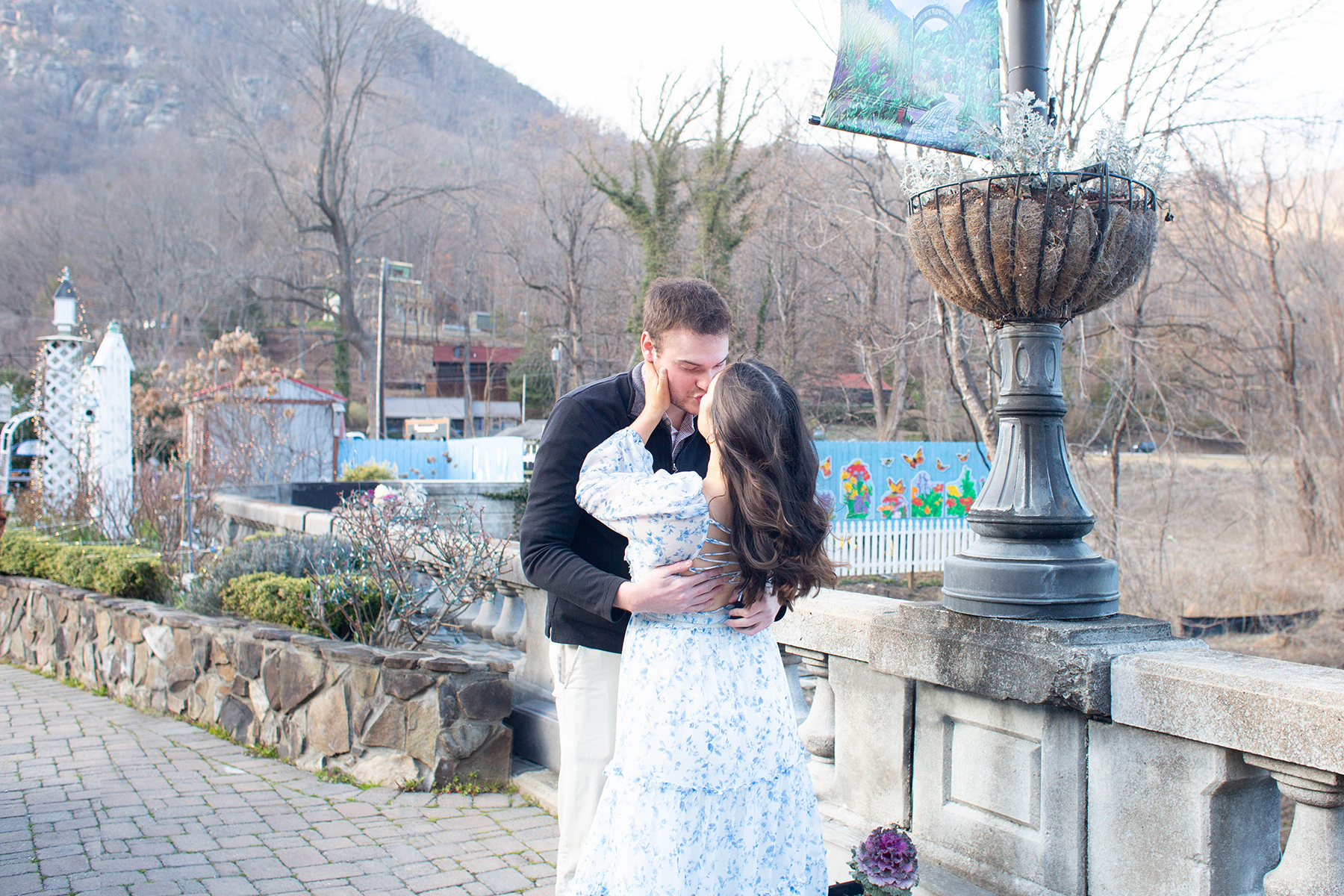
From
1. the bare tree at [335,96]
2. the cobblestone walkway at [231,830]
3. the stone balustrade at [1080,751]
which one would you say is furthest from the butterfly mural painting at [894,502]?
the bare tree at [335,96]

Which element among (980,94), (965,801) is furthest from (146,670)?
(980,94)

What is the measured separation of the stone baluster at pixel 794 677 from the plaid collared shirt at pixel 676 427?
1.11 metres

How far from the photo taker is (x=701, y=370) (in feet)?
7.55

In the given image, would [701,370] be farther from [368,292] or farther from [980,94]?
[368,292]

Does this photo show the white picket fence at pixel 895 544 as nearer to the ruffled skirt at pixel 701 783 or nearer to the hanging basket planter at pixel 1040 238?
the hanging basket planter at pixel 1040 238

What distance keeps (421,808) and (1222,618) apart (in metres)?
8.39

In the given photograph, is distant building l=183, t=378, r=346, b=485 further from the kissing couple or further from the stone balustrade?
the kissing couple

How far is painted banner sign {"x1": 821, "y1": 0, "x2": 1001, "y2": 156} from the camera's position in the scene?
303cm

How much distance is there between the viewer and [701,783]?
6.67 feet

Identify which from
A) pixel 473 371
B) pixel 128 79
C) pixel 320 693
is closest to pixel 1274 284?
pixel 320 693

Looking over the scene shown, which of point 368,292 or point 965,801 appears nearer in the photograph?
point 965,801

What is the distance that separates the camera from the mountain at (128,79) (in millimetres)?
72000

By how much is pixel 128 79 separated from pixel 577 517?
12790 centimetres

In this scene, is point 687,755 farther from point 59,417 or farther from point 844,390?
point 844,390
